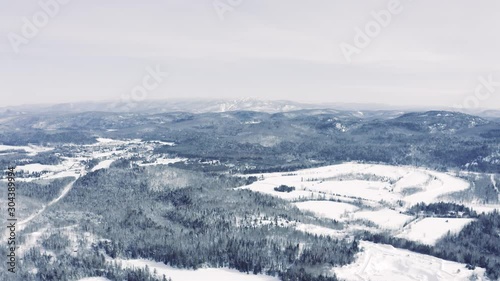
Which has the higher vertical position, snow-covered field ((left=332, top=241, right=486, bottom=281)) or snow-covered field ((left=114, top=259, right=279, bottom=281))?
snow-covered field ((left=332, top=241, right=486, bottom=281))

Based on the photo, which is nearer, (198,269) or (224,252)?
(198,269)

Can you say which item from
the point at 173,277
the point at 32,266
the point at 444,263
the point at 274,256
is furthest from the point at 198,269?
the point at 444,263

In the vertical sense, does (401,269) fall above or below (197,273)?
above

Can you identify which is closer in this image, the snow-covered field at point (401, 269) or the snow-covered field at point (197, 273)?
the snow-covered field at point (401, 269)

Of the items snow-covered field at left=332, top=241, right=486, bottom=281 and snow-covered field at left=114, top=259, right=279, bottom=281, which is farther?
snow-covered field at left=114, top=259, right=279, bottom=281

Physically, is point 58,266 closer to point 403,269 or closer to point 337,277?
point 337,277
